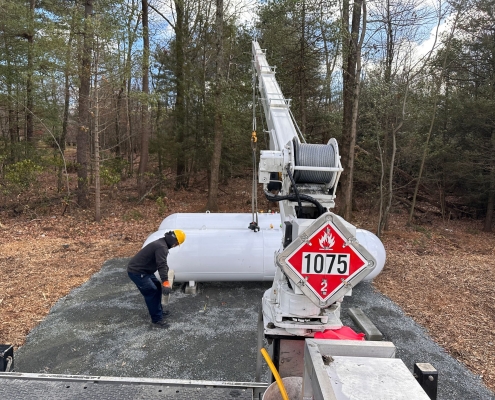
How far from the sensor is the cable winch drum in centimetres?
267

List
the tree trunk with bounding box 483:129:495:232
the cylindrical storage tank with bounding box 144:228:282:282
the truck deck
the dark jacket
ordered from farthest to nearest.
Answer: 1. the tree trunk with bounding box 483:129:495:232
2. the cylindrical storage tank with bounding box 144:228:282:282
3. the dark jacket
4. the truck deck

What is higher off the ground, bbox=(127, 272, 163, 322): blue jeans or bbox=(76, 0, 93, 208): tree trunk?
bbox=(76, 0, 93, 208): tree trunk

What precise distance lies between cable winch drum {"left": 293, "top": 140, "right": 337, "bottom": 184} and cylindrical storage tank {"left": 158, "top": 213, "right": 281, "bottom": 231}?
4571 millimetres

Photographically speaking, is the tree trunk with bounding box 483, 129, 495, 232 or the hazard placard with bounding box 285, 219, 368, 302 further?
the tree trunk with bounding box 483, 129, 495, 232

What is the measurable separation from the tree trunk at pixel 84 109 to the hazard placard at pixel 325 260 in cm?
1075

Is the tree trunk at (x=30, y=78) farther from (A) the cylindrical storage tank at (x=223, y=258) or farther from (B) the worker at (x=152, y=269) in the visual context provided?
(B) the worker at (x=152, y=269)

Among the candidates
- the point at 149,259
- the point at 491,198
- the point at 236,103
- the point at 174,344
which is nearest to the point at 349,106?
the point at 236,103

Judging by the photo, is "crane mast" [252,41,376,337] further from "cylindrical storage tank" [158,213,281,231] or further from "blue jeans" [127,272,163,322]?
"cylindrical storage tank" [158,213,281,231]

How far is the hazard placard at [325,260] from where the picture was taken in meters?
2.18

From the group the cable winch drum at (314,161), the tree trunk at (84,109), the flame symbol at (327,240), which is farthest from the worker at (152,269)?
the tree trunk at (84,109)

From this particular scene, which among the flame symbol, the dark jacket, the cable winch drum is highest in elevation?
the cable winch drum

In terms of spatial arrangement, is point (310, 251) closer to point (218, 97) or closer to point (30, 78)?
point (218, 97)

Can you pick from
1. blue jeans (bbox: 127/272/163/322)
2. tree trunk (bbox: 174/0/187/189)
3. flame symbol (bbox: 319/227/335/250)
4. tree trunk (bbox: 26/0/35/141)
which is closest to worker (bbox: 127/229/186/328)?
blue jeans (bbox: 127/272/163/322)

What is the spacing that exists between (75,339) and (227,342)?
7.00ft
